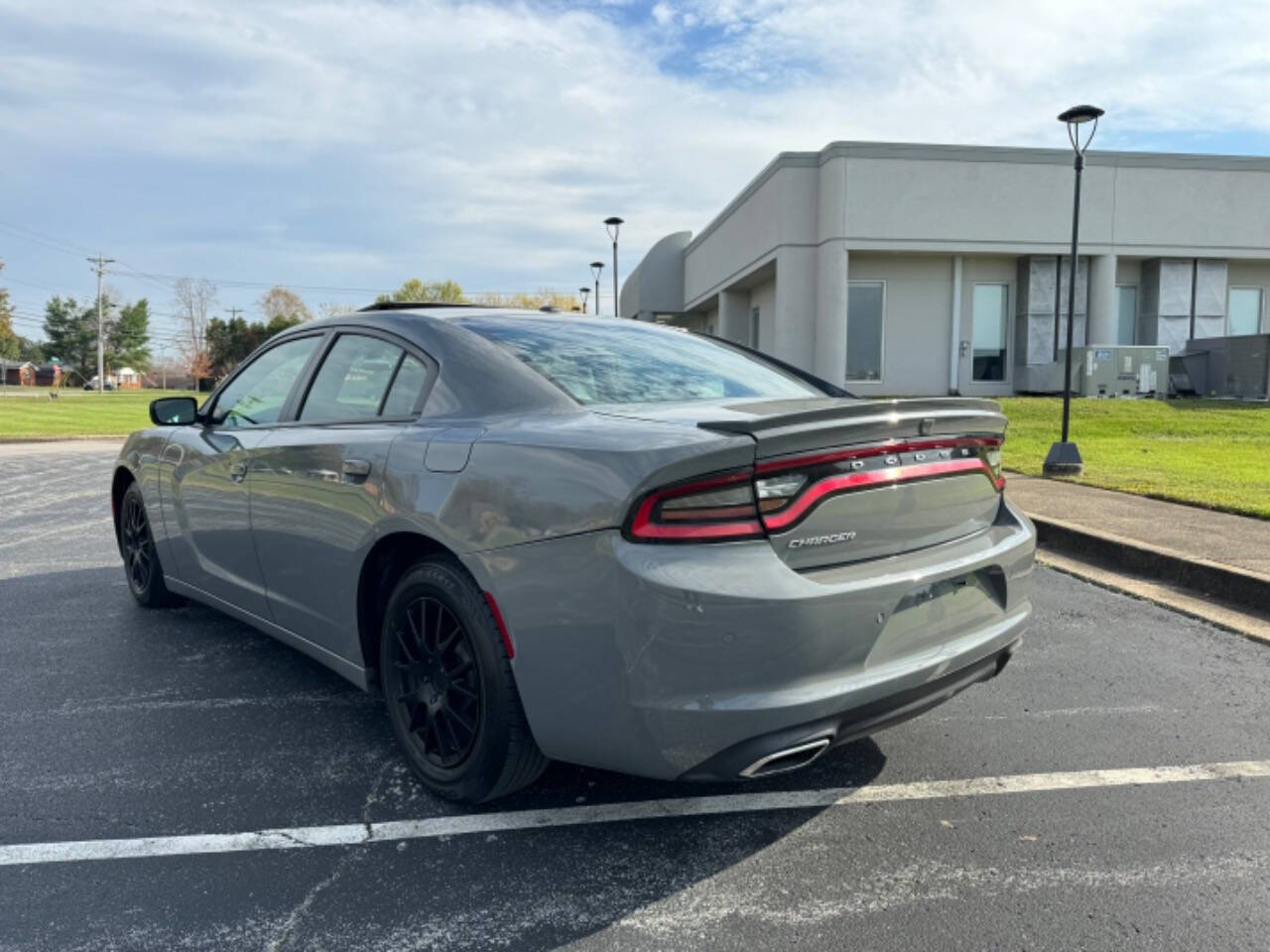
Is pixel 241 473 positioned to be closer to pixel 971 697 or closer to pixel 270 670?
pixel 270 670

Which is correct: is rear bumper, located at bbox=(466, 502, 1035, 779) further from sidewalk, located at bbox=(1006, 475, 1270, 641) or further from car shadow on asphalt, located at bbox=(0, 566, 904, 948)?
sidewalk, located at bbox=(1006, 475, 1270, 641)

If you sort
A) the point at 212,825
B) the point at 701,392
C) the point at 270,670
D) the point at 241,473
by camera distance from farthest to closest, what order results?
the point at 270,670, the point at 241,473, the point at 701,392, the point at 212,825

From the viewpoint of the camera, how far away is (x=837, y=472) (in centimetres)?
242

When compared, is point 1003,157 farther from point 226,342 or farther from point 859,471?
point 226,342

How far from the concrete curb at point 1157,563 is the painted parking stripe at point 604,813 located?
244 cm

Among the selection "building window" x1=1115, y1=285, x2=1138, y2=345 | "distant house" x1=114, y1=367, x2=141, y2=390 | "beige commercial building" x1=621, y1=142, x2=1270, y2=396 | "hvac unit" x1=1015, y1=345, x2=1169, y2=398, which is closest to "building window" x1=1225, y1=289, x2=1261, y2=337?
"beige commercial building" x1=621, y1=142, x2=1270, y2=396

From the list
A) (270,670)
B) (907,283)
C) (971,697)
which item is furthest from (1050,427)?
(270,670)

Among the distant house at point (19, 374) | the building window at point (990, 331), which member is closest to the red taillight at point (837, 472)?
the building window at point (990, 331)

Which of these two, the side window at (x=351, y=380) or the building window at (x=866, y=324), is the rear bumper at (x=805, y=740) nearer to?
the side window at (x=351, y=380)

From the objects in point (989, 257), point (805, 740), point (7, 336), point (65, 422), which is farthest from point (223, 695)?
point (7, 336)

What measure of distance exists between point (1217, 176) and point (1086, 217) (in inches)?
138

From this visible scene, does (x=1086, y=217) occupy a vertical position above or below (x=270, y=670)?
above

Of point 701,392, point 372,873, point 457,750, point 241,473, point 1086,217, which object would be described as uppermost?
point 1086,217

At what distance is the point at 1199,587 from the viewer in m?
5.52
